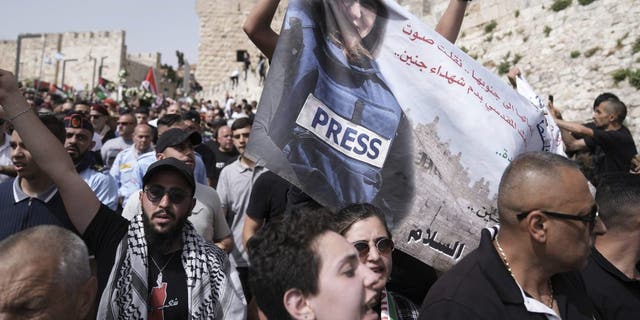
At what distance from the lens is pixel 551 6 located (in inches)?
550

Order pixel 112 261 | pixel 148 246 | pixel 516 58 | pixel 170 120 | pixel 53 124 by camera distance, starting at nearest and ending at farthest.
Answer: pixel 112 261
pixel 148 246
pixel 53 124
pixel 170 120
pixel 516 58

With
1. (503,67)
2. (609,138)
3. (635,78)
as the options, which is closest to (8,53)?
(503,67)

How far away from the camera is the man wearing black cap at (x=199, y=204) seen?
4398 mm

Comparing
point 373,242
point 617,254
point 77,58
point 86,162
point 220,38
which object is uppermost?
point 617,254

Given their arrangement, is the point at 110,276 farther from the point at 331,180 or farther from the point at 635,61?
the point at 635,61

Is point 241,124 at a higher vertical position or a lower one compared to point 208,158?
higher

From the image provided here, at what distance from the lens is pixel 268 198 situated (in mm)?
4641

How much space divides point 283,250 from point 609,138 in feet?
17.5

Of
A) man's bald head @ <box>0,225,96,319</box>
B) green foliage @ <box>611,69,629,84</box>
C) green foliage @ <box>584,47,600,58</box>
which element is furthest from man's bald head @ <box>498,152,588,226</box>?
green foliage @ <box>584,47,600,58</box>

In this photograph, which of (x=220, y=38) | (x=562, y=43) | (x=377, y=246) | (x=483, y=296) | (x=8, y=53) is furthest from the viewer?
(x=8, y=53)

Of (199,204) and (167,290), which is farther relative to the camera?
(199,204)

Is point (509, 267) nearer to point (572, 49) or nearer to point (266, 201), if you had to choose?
point (266, 201)

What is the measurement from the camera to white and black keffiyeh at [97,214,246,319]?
299cm

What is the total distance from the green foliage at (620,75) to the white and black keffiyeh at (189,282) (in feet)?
32.9
